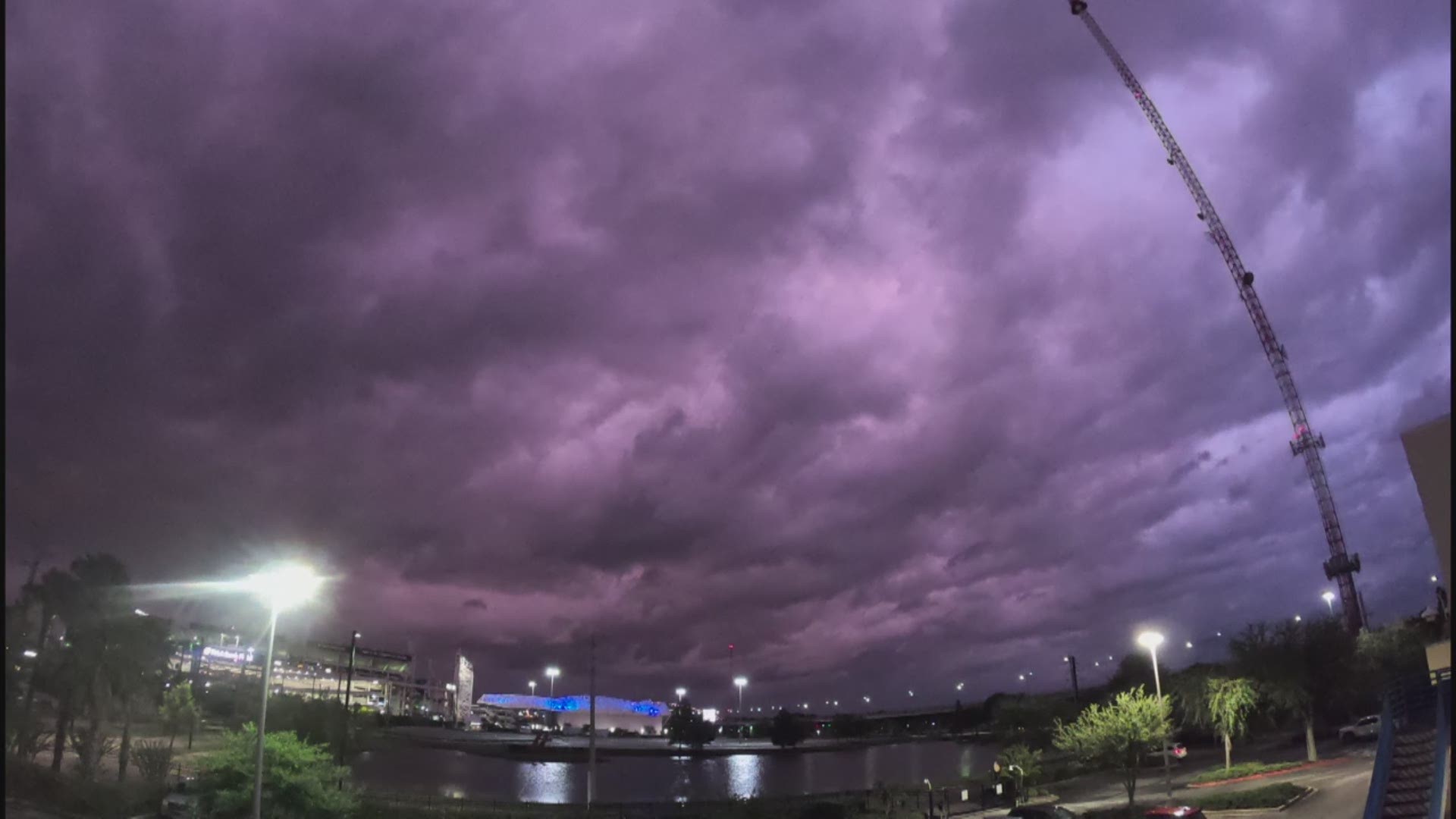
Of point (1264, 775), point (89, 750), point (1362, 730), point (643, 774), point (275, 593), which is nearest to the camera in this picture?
point (275, 593)

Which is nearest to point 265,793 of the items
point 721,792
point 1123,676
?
point 721,792

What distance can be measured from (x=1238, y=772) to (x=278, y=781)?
177ft

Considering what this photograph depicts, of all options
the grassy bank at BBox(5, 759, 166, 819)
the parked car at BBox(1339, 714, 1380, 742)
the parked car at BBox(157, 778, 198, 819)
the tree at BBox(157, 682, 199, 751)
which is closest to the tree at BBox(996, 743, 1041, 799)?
the parked car at BBox(1339, 714, 1380, 742)

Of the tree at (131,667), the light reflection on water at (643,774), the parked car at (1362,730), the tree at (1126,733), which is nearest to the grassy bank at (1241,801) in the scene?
the tree at (1126,733)

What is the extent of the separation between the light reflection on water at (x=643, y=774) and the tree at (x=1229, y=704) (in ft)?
97.0

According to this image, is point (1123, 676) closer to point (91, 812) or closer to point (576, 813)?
point (576, 813)

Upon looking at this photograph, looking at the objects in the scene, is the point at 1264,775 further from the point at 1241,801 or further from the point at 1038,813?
the point at 1038,813

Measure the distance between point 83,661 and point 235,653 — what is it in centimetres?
15627

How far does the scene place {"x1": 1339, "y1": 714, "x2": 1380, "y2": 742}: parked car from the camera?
63.3 m

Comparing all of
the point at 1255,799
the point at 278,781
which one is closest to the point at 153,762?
the point at 278,781

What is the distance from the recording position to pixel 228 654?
19012cm

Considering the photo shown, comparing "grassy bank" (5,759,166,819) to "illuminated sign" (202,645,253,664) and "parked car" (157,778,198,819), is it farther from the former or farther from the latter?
"illuminated sign" (202,645,253,664)

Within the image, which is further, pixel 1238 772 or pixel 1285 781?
pixel 1238 772

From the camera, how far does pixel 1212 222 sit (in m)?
130
